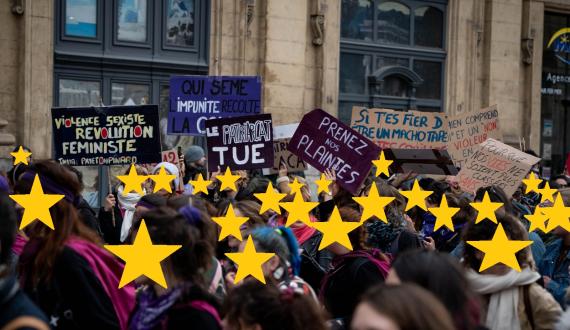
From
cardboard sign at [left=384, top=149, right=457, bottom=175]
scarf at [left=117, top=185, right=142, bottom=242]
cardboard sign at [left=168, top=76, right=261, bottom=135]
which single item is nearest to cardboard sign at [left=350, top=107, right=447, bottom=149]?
cardboard sign at [left=384, top=149, right=457, bottom=175]

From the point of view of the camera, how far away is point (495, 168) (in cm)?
1080

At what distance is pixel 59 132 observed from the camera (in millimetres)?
10508

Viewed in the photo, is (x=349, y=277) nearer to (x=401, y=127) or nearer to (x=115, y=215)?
(x=115, y=215)

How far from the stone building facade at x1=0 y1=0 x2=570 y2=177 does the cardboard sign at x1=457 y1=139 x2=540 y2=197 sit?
6.81 metres

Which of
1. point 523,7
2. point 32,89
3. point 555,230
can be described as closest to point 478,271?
point 555,230

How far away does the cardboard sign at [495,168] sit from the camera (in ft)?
34.8

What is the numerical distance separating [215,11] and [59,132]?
717cm

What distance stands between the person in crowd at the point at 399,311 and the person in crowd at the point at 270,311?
3.64 feet

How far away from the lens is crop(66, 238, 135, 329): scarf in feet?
14.9

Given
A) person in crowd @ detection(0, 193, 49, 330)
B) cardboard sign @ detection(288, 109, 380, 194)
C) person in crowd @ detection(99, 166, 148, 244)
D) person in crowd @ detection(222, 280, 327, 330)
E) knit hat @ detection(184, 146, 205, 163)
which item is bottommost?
person in crowd @ detection(99, 166, 148, 244)

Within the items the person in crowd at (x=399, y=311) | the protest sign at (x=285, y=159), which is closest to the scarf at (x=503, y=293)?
the person in crowd at (x=399, y=311)

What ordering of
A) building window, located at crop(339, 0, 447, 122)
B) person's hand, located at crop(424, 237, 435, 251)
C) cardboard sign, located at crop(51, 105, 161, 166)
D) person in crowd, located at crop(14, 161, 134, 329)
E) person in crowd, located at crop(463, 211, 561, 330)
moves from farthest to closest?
building window, located at crop(339, 0, 447, 122) → cardboard sign, located at crop(51, 105, 161, 166) → person's hand, located at crop(424, 237, 435, 251) → person in crowd, located at crop(463, 211, 561, 330) → person in crowd, located at crop(14, 161, 134, 329)

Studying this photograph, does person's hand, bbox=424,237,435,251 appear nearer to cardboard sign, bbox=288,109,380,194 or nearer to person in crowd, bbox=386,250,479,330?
cardboard sign, bbox=288,109,380,194

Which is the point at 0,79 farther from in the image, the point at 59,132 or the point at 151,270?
the point at 151,270
